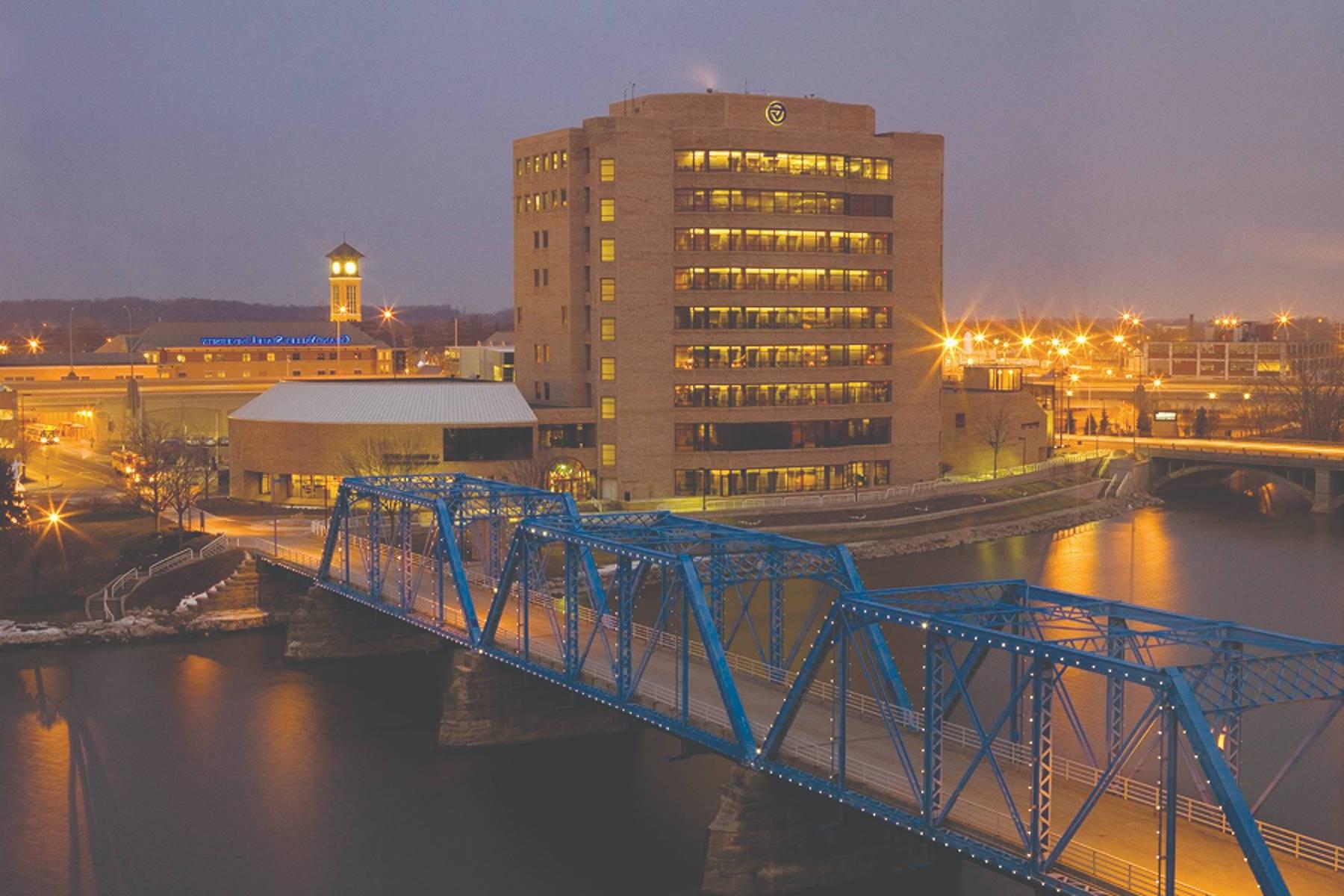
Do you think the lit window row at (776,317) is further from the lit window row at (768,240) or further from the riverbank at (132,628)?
the riverbank at (132,628)

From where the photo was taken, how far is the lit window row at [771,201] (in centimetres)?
7606

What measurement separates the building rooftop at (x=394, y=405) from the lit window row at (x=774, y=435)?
8.13 meters

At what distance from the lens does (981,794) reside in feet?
87.3

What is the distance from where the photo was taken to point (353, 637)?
51.4 metres

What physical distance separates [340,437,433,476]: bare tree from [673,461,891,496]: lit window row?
43.5 ft

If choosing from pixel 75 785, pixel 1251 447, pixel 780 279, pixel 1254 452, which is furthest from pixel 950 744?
pixel 1251 447

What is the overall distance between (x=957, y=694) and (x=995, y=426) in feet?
212

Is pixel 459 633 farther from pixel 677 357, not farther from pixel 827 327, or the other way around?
pixel 827 327

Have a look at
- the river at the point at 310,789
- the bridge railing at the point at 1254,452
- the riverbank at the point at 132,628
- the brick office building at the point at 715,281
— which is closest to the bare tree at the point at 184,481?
the riverbank at the point at 132,628

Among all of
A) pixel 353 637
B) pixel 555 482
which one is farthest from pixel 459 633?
pixel 555 482

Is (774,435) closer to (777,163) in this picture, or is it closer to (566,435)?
(566,435)

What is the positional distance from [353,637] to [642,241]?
1197 inches

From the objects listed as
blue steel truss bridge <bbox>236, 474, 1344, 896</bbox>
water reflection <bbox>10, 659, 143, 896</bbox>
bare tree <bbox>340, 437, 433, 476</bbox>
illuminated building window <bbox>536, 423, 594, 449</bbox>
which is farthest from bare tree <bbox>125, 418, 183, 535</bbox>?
blue steel truss bridge <bbox>236, 474, 1344, 896</bbox>

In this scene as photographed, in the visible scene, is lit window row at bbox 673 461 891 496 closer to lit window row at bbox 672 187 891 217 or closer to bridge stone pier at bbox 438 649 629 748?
lit window row at bbox 672 187 891 217
